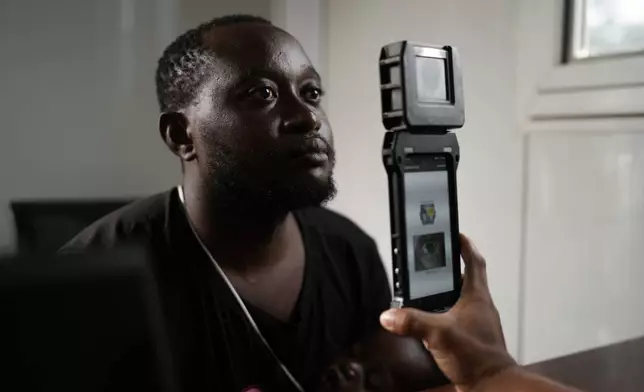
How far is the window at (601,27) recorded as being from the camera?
72cm

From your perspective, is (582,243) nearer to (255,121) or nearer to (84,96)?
(255,121)

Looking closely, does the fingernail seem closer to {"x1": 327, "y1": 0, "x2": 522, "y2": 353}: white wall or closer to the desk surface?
{"x1": 327, "y1": 0, "x2": 522, "y2": 353}: white wall

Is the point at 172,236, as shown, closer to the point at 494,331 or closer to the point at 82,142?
the point at 82,142

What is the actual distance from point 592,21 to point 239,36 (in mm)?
410

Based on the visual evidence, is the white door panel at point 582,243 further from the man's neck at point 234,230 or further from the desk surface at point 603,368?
the man's neck at point 234,230

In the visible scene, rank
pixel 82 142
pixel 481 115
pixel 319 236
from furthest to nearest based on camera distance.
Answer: pixel 481 115
pixel 319 236
pixel 82 142

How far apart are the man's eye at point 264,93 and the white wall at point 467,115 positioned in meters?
0.09

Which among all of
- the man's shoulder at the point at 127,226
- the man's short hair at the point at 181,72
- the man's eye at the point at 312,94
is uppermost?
the man's short hair at the point at 181,72

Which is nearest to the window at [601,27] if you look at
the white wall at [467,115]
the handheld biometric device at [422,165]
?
the white wall at [467,115]

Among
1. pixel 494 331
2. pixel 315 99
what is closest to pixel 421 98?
pixel 315 99

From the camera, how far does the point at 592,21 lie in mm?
729

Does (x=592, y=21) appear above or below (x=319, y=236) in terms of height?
above

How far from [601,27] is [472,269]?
325 mm

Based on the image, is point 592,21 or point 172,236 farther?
point 592,21
